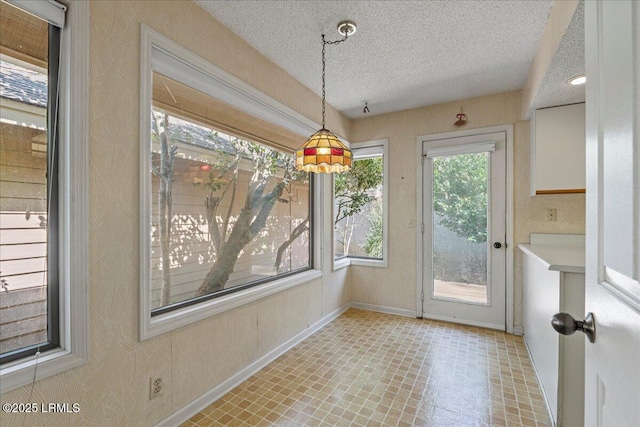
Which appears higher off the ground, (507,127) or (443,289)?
(507,127)

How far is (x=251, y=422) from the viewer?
5.87 feet

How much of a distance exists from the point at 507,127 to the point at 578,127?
68cm

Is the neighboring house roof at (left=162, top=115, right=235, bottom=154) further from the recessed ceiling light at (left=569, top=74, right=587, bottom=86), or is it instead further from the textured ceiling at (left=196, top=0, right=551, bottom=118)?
the recessed ceiling light at (left=569, top=74, right=587, bottom=86)

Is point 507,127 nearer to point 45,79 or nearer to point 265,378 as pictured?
point 265,378

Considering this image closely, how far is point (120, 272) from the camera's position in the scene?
1485mm

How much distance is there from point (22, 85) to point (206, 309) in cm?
145

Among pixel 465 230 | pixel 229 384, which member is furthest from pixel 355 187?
pixel 229 384

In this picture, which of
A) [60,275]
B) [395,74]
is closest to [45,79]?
[60,275]

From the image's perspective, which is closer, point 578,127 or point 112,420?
point 112,420

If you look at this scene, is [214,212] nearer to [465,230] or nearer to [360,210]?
[360,210]

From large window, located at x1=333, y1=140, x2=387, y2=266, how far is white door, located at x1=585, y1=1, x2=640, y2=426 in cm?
307

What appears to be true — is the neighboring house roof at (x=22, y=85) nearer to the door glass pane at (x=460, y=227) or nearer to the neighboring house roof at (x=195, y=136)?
the neighboring house roof at (x=195, y=136)

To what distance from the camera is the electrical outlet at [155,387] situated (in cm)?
161

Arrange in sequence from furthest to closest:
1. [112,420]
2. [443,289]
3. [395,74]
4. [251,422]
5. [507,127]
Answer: [443,289] < [507,127] < [395,74] < [251,422] < [112,420]
